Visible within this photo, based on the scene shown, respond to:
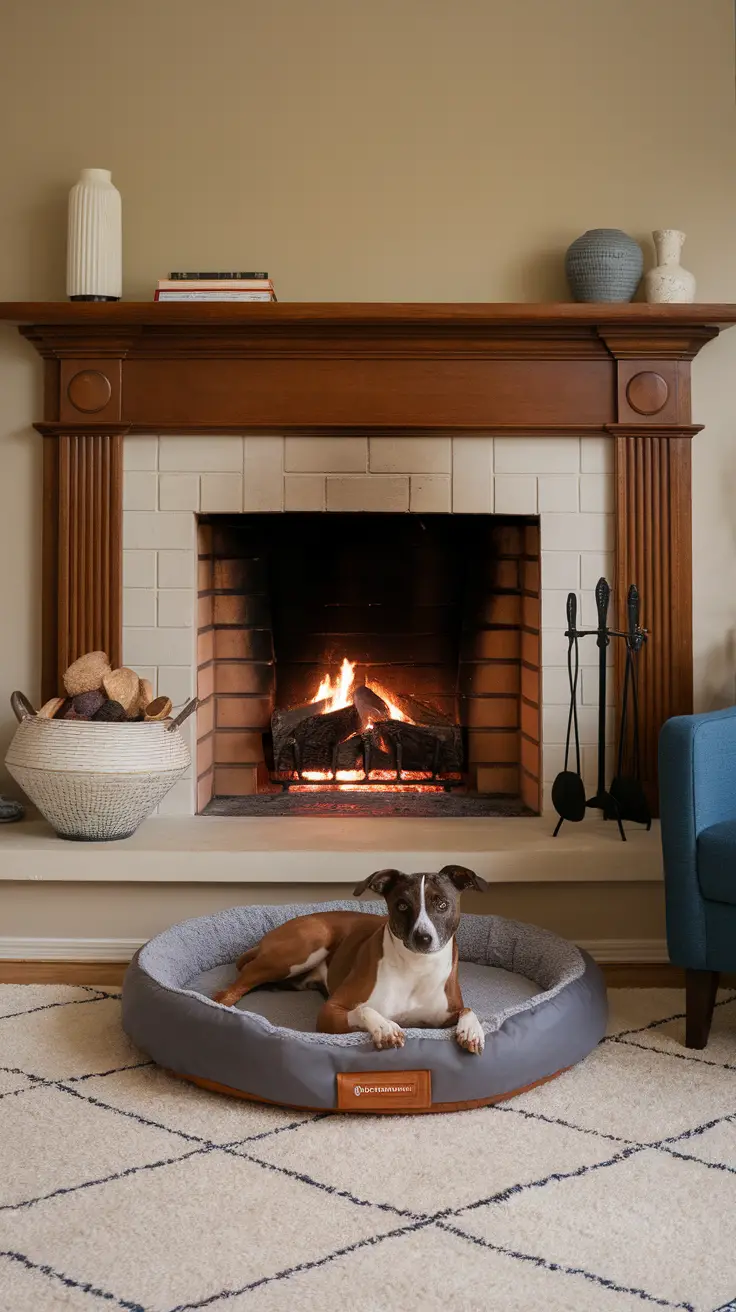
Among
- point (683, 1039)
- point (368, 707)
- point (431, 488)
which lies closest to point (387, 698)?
point (368, 707)

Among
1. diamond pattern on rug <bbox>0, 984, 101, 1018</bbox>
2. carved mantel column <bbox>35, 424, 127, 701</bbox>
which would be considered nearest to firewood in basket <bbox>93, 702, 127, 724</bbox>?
carved mantel column <bbox>35, 424, 127, 701</bbox>

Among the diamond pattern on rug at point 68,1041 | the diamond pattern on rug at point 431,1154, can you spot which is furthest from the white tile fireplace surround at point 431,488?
the diamond pattern on rug at point 431,1154

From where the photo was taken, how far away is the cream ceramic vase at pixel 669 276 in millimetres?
3252

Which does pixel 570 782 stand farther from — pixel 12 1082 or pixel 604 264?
pixel 12 1082

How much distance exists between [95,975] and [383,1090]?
1.10 m

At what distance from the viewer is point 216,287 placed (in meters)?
3.22

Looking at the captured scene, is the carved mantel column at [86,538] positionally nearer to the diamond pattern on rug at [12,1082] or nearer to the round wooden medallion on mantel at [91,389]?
the round wooden medallion on mantel at [91,389]

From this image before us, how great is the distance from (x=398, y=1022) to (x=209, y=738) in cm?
156

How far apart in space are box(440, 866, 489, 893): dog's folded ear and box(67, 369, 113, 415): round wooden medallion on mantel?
171 centimetres

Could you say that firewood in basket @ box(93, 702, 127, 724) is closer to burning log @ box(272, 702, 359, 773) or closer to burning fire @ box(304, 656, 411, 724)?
burning log @ box(272, 702, 359, 773)

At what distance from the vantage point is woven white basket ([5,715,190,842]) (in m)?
2.96

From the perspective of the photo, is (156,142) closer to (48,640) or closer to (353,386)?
(353,386)

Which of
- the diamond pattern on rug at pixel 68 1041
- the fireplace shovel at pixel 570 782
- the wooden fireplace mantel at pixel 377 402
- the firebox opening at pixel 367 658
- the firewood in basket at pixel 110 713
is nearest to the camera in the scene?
the diamond pattern on rug at pixel 68 1041

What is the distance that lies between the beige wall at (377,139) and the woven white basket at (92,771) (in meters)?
1.01
